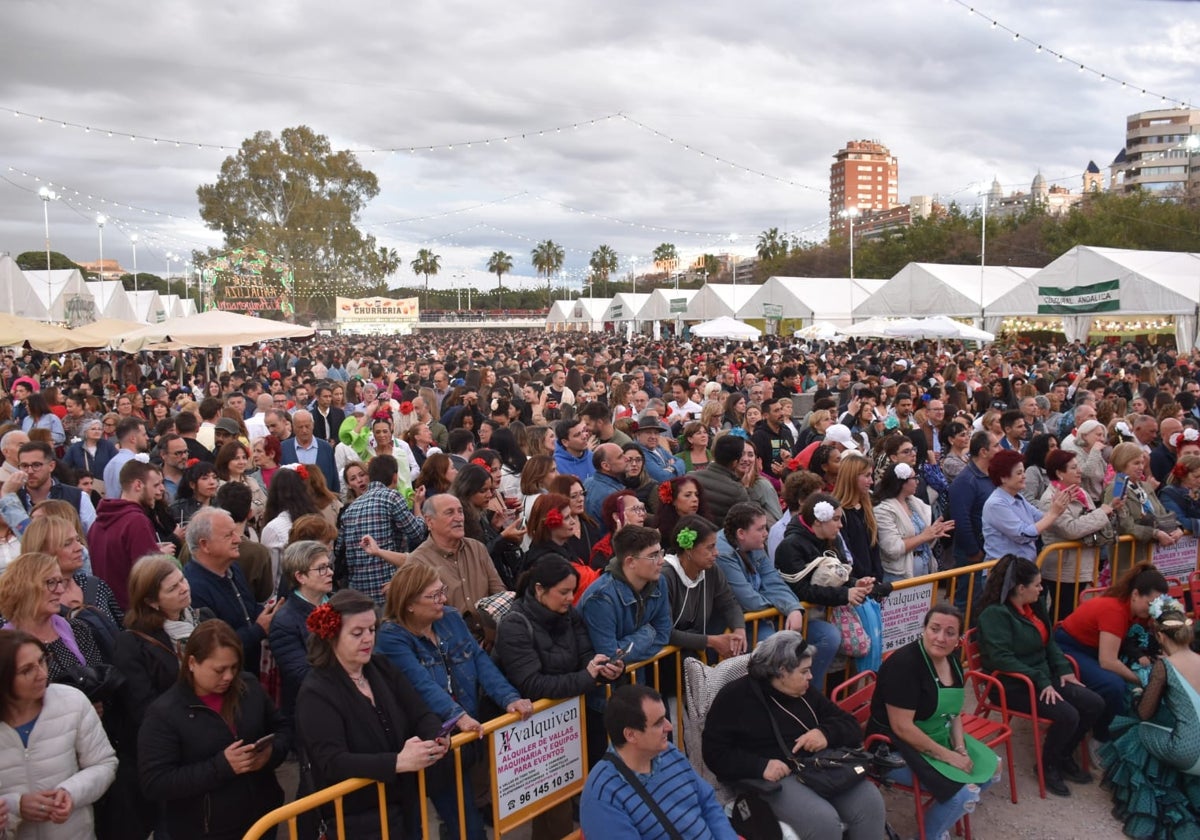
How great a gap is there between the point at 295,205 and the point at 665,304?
25.4 meters

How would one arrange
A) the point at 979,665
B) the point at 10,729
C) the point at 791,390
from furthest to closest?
the point at 791,390 → the point at 979,665 → the point at 10,729

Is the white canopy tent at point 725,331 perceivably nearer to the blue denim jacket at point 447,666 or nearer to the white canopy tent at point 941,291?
the white canopy tent at point 941,291

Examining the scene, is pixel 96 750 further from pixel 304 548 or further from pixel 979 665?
pixel 979 665

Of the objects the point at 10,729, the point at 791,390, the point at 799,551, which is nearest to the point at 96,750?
the point at 10,729

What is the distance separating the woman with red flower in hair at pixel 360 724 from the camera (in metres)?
2.79

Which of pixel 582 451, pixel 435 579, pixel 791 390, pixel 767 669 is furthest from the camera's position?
pixel 791 390

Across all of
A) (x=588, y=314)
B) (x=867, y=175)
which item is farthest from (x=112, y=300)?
(x=867, y=175)

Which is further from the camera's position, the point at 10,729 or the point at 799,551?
the point at 799,551

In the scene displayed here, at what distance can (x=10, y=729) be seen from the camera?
8.64 feet

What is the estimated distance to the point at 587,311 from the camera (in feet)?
215

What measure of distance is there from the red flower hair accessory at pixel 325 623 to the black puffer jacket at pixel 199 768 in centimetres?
46

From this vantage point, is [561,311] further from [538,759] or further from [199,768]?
[199,768]

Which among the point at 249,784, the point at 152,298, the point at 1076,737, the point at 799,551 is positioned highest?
the point at 152,298

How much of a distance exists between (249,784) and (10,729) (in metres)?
0.79
